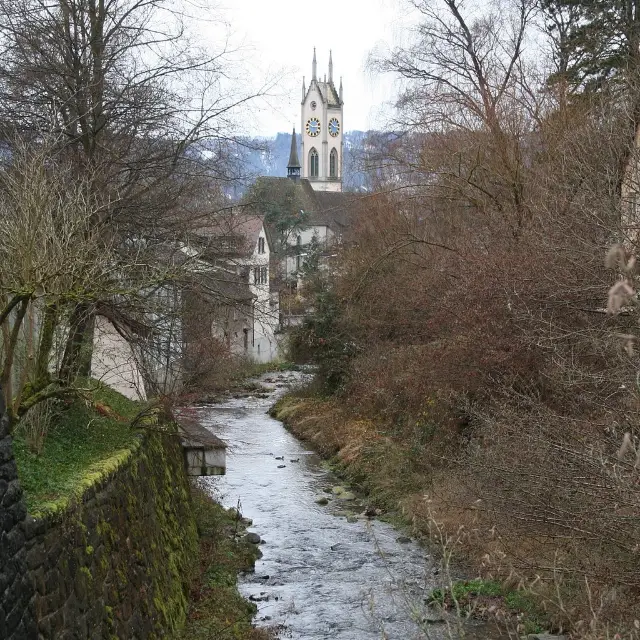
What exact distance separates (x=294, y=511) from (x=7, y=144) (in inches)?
371

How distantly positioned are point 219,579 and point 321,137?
Answer: 3834 inches

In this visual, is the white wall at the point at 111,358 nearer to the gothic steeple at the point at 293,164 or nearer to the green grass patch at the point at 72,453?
the green grass patch at the point at 72,453

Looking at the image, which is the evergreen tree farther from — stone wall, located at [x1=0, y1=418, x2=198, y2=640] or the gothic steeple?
the gothic steeple

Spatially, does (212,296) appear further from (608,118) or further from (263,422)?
(263,422)

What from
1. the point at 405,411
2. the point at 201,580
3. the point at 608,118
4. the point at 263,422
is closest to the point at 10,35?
the point at 201,580

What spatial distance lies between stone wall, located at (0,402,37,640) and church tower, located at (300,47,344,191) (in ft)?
323

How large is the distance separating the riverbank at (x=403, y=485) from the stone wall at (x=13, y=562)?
10.9 feet

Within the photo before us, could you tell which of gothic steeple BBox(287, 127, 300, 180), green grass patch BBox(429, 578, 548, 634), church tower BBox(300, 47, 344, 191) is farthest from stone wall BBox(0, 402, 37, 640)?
church tower BBox(300, 47, 344, 191)

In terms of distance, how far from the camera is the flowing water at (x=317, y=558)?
11.7 metres

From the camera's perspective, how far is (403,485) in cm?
1856

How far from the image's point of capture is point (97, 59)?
1334 centimetres

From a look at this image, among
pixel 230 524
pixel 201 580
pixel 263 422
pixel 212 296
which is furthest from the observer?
pixel 263 422

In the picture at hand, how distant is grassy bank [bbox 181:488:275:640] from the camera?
10.8m

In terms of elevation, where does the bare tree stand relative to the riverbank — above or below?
above
